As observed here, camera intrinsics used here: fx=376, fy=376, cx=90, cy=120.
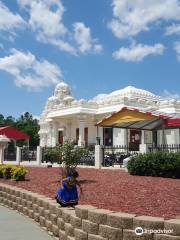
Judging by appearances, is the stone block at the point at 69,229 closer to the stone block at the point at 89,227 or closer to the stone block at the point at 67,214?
the stone block at the point at 67,214

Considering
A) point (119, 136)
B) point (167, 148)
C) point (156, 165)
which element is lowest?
point (156, 165)

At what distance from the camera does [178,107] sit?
3559cm

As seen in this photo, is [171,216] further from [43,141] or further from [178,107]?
[43,141]

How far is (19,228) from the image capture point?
28.1 feet

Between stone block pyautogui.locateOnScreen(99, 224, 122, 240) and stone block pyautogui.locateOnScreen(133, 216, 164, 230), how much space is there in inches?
12.9

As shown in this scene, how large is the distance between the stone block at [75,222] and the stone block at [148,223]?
4.70ft

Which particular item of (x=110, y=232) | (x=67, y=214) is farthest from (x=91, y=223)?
(x=67, y=214)

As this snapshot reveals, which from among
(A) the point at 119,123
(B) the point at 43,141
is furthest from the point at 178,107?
(B) the point at 43,141

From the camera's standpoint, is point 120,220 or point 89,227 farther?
point 89,227

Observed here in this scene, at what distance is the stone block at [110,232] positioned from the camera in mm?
5559

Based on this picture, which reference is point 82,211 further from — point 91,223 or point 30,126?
point 30,126

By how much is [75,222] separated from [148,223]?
1858 mm

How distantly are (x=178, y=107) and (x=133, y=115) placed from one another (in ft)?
56.1

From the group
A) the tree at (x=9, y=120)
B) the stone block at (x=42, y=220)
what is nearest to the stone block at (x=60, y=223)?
the stone block at (x=42, y=220)
